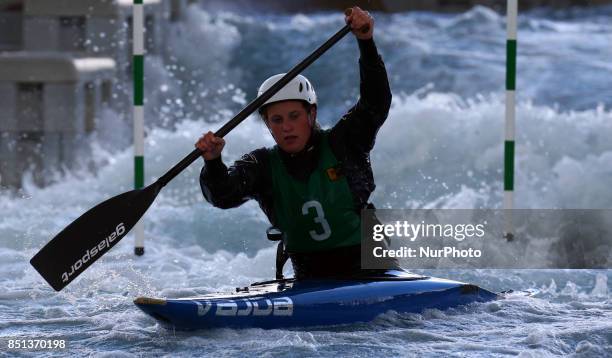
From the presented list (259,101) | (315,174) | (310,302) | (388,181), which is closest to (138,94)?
(259,101)

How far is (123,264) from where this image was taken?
5.68m

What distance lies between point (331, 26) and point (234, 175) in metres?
8.52

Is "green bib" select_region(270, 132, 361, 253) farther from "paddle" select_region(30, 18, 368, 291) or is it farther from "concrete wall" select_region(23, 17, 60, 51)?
"concrete wall" select_region(23, 17, 60, 51)

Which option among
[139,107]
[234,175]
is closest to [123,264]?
[139,107]

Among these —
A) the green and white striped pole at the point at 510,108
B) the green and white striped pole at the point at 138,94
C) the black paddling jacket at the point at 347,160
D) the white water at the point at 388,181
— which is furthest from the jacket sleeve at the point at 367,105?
the green and white striped pole at the point at 138,94

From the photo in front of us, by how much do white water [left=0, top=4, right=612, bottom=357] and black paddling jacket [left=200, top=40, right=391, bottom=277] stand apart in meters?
0.34

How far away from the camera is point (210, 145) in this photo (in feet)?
14.1

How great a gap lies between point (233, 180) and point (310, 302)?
0.50 meters

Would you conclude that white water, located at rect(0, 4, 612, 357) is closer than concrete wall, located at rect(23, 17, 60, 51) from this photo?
Yes

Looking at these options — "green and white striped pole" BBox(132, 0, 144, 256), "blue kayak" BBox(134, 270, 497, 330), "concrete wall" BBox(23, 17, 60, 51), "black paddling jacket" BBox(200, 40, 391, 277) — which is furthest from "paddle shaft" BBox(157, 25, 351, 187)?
"concrete wall" BBox(23, 17, 60, 51)

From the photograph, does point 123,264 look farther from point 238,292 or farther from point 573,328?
point 573,328

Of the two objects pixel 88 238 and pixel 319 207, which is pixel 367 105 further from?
pixel 88 238

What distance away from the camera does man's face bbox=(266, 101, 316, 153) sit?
14.5ft

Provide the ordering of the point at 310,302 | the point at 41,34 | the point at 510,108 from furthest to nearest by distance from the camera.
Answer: the point at 41,34 < the point at 510,108 < the point at 310,302
